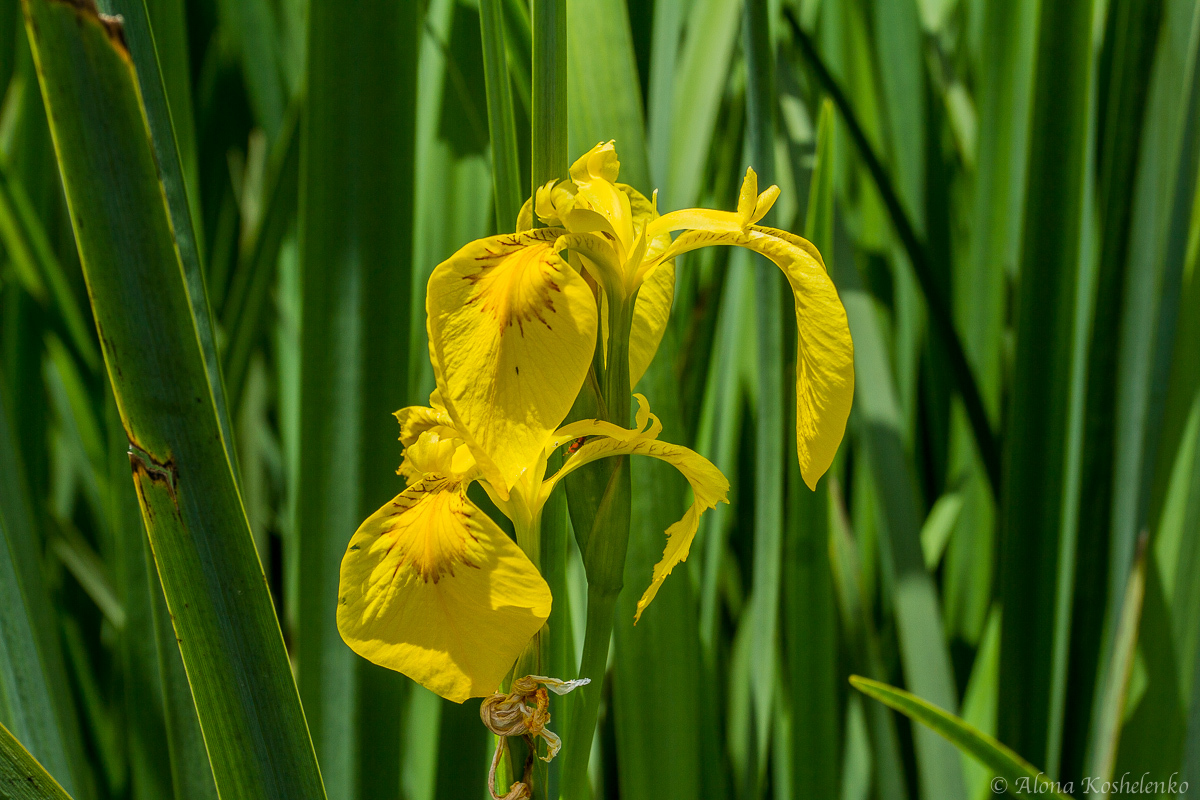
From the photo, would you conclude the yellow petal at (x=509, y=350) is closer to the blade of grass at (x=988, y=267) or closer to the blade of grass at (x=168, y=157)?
the blade of grass at (x=168, y=157)

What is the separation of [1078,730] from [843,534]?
26 centimetres

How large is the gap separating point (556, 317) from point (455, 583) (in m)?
0.09

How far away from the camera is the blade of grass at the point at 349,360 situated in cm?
46

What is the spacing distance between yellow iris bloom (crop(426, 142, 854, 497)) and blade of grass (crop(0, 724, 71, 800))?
0.18 m

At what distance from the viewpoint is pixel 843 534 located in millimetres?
753

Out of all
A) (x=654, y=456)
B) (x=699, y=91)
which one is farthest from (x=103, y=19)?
(x=699, y=91)

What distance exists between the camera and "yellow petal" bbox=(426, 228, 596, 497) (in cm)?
25

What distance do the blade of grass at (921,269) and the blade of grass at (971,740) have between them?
0.36 metres

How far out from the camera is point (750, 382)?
79cm

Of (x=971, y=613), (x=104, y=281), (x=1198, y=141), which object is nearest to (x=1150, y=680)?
(x=971, y=613)

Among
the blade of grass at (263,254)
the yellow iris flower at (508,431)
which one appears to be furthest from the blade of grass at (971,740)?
the blade of grass at (263,254)

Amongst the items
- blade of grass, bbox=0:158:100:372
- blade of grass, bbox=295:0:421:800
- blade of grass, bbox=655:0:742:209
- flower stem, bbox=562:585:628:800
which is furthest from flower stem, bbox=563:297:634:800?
blade of grass, bbox=0:158:100:372

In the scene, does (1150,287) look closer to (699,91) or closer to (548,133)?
(699,91)

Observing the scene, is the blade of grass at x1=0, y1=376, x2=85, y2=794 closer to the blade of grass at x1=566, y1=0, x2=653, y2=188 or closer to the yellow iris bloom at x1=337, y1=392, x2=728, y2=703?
the yellow iris bloom at x1=337, y1=392, x2=728, y2=703
